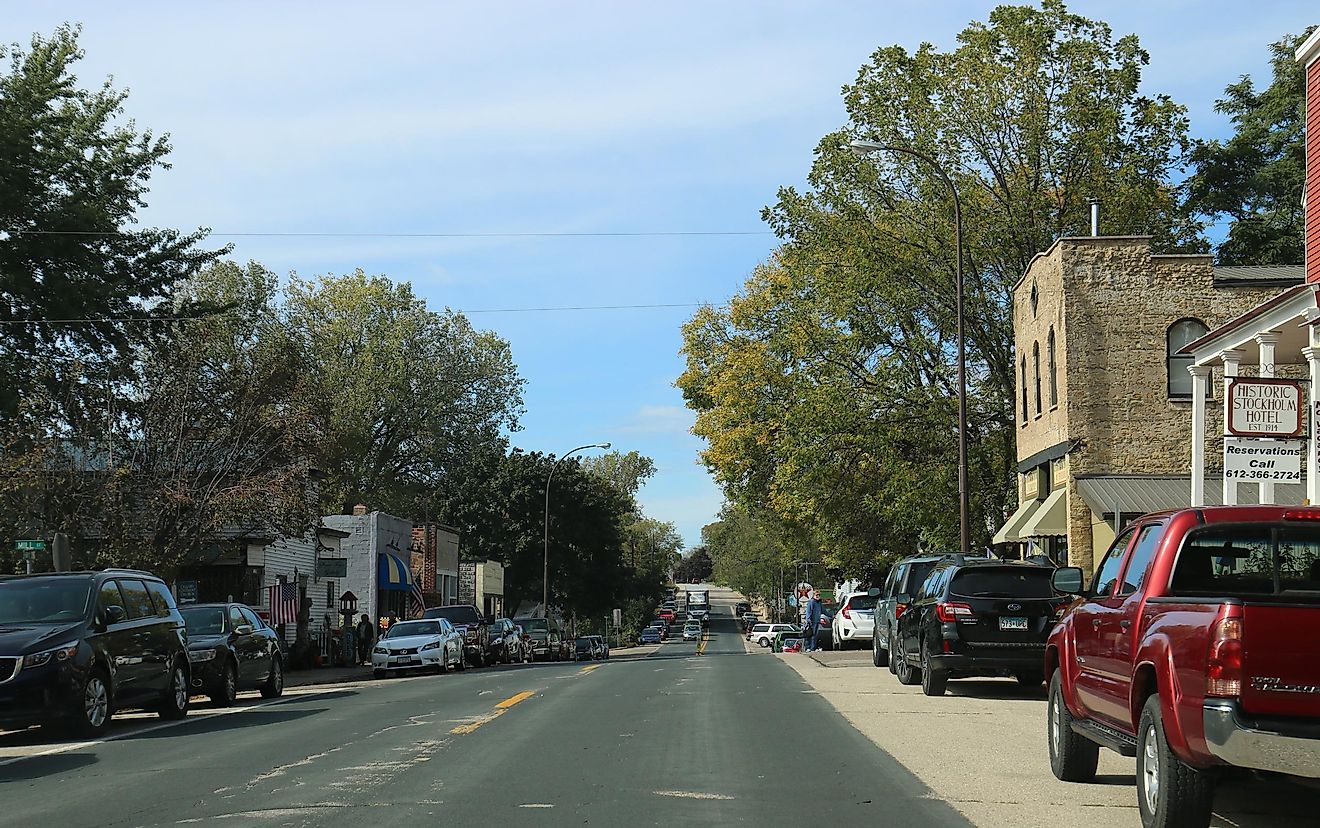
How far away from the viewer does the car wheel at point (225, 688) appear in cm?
2027

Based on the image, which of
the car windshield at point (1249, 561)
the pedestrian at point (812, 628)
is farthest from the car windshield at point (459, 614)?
the car windshield at point (1249, 561)

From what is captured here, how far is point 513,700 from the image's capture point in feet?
62.0

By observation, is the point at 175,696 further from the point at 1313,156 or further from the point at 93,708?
the point at 1313,156

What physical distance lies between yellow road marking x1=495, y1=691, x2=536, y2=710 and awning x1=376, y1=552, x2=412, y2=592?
3208 cm

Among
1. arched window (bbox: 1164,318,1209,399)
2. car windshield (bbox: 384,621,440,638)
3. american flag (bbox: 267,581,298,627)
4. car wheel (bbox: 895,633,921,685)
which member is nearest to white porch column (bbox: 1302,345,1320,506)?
car wheel (bbox: 895,633,921,685)

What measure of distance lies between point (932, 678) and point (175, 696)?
988 cm

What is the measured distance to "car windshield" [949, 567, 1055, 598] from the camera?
60.4 ft

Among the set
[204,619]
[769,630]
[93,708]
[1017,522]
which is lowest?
[769,630]

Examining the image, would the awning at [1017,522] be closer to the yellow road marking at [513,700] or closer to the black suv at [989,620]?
the black suv at [989,620]

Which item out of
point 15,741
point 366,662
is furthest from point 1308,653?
point 366,662

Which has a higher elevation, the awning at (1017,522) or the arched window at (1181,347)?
the arched window at (1181,347)

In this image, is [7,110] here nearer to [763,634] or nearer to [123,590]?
[123,590]

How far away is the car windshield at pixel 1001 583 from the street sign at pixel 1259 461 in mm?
3663

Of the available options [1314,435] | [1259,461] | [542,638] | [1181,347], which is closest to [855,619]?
[1181,347]
